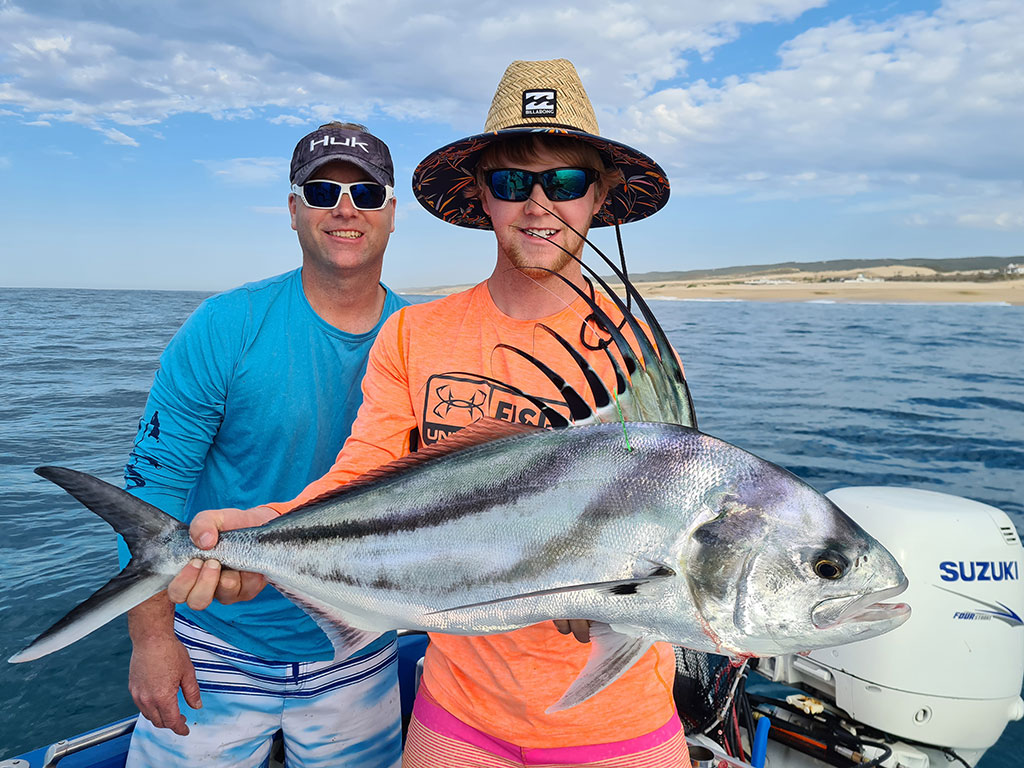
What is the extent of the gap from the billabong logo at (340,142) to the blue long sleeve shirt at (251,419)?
2.56ft

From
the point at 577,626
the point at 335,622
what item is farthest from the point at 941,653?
the point at 335,622

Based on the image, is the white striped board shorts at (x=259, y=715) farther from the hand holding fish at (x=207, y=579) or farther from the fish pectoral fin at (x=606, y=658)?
the fish pectoral fin at (x=606, y=658)

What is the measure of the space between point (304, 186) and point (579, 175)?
1539 millimetres

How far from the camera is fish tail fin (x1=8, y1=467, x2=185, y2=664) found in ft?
6.78

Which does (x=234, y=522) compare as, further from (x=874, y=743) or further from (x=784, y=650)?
(x=874, y=743)

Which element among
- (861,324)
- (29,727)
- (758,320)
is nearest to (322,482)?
(29,727)

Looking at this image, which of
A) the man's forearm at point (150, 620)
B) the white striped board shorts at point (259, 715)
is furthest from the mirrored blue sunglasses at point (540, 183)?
the white striped board shorts at point (259, 715)

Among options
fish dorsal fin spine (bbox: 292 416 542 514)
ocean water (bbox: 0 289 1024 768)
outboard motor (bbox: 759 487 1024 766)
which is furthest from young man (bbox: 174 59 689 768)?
ocean water (bbox: 0 289 1024 768)

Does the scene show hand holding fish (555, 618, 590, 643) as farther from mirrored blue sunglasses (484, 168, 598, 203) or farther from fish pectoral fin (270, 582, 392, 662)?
mirrored blue sunglasses (484, 168, 598, 203)

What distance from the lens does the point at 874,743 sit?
3.30 metres

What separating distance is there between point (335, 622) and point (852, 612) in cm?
153

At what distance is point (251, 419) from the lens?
3043mm

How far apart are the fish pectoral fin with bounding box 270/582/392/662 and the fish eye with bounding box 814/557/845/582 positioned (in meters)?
1.36

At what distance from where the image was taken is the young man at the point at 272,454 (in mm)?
2926
